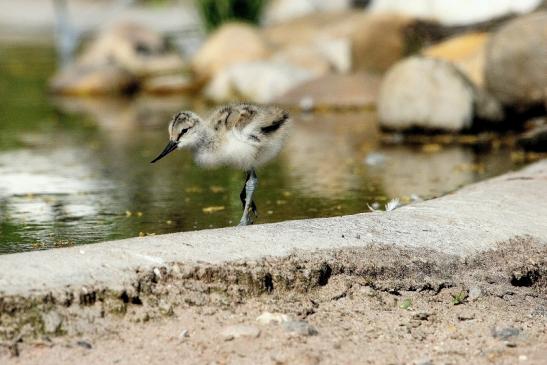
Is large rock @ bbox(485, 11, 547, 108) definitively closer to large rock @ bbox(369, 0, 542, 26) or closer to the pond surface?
the pond surface

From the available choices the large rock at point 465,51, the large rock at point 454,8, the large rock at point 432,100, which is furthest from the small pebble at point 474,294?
the large rock at point 454,8

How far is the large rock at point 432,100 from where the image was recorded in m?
13.1

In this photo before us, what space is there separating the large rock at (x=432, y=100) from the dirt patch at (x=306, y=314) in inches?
261

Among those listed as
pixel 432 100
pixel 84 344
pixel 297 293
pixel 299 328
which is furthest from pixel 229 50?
pixel 84 344

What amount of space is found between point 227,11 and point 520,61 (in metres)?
9.58

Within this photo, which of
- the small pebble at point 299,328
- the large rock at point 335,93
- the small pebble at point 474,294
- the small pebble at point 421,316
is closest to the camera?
the small pebble at point 299,328

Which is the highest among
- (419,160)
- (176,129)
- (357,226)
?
(176,129)

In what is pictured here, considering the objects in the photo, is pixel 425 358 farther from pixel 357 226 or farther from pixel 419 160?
pixel 419 160

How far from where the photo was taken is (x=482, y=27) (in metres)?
17.4

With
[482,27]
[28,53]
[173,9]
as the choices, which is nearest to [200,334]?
[482,27]

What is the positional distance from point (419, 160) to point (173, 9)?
20.3 meters

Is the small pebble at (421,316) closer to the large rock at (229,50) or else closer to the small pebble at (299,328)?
the small pebble at (299,328)

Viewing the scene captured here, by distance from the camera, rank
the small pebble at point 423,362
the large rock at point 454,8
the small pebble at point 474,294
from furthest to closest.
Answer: the large rock at point 454,8 → the small pebble at point 474,294 → the small pebble at point 423,362

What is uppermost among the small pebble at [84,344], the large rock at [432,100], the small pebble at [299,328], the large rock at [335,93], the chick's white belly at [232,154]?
the chick's white belly at [232,154]
